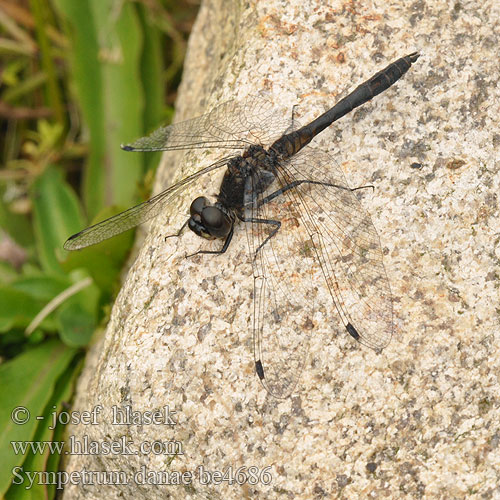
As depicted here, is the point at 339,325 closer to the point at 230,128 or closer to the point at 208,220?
the point at 208,220

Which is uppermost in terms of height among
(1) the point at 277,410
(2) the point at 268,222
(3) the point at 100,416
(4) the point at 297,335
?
(2) the point at 268,222

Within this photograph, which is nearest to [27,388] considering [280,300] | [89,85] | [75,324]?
[75,324]

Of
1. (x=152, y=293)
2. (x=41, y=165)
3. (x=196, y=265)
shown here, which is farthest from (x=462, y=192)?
(x=41, y=165)

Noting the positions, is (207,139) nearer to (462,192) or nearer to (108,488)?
(462,192)

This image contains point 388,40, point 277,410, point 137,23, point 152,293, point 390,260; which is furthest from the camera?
point 137,23

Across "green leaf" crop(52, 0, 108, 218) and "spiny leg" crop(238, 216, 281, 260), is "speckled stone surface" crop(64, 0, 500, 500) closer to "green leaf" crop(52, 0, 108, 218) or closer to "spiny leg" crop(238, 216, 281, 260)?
"spiny leg" crop(238, 216, 281, 260)

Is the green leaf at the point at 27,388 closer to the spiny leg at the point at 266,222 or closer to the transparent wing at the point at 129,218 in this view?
the transparent wing at the point at 129,218

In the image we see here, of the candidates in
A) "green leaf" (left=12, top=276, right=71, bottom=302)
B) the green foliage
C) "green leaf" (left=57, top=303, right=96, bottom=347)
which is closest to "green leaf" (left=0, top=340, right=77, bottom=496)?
the green foliage

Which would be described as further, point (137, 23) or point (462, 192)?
point (137, 23)
